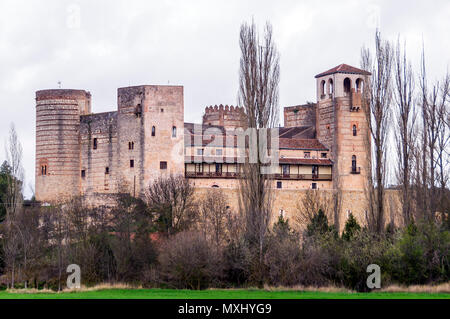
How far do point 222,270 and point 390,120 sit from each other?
8.29m

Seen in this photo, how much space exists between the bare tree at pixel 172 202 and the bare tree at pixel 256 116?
937 centimetres

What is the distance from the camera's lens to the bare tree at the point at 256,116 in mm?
30609

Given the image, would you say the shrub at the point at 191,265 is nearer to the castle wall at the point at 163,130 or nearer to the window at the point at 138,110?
the castle wall at the point at 163,130

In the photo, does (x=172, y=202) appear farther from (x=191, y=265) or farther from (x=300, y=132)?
(x=300, y=132)

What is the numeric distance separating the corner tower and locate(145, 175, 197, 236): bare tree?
1094 cm

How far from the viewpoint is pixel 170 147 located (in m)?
46.3

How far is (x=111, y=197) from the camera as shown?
46.8 meters

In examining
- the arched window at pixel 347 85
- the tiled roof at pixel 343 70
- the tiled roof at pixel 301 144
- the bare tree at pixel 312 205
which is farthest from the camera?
the arched window at pixel 347 85

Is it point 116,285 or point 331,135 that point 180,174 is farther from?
point 116,285

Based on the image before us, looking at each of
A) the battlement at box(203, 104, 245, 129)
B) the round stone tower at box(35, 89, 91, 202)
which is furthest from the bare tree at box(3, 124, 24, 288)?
the battlement at box(203, 104, 245, 129)

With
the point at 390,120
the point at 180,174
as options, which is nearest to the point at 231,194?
the point at 180,174

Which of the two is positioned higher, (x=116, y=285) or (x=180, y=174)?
(x=180, y=174)

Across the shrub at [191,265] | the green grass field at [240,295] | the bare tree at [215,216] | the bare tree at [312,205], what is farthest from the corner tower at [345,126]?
the green grass field at [240,295]
